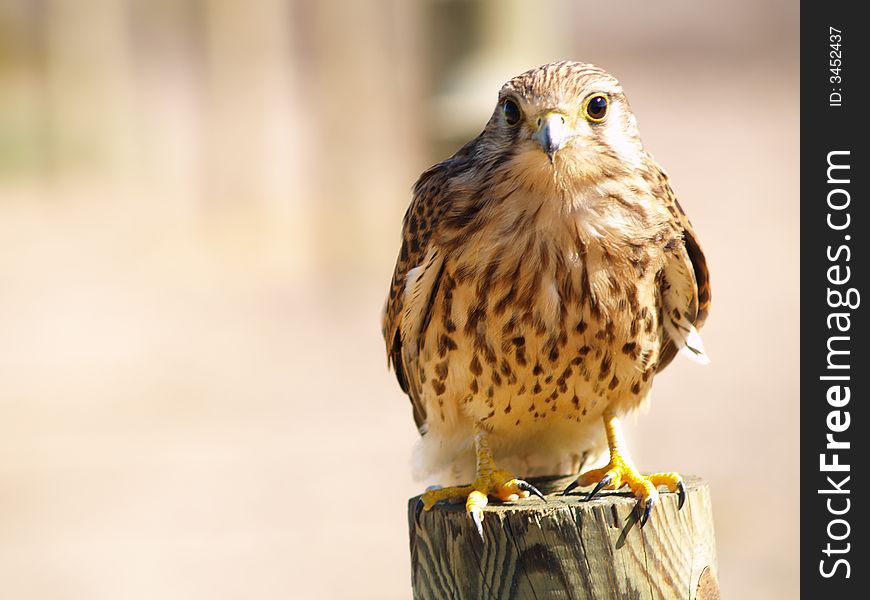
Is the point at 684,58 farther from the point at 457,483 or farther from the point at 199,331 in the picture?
the point at 457,483

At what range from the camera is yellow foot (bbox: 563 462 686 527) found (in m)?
2.94

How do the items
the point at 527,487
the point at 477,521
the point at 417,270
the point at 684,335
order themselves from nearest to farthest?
the point at 477,521, the point at 527,487, the point at 417,270, the point at 684,335

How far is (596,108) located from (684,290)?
1.92ft

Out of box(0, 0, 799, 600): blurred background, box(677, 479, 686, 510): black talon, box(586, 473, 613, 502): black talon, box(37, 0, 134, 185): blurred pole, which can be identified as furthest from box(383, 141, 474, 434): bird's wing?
box(37, 0, 134, 185): blurred pole

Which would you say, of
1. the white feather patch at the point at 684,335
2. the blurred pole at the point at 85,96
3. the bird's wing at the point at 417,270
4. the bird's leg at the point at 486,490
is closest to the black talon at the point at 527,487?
the bird's leg at the point at 486,490

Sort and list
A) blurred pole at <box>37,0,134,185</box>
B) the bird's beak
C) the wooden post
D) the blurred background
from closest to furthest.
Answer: the wooden post < the bird's beak < the blurred background < blurred pole at <box>37,0,134,185</box>

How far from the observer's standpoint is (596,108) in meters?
3.30

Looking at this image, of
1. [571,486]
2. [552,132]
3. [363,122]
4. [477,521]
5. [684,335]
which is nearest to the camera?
[477,521]

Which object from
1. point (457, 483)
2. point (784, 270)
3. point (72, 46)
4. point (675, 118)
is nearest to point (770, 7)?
point (675, 118)

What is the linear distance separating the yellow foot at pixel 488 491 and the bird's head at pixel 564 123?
774mm

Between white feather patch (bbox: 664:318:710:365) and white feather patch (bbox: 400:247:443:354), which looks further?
white feather patch (bbox: 664:318:710:365)

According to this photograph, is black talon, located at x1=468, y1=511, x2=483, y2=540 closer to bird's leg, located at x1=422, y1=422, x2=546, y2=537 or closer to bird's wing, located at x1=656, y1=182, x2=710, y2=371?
bird's leg, located at x1=422, y1=422, x2=546, y2=537

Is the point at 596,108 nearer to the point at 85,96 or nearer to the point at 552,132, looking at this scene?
the point at 552,132

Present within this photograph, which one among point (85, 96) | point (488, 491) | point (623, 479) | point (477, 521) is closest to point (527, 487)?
point (488, 491)
